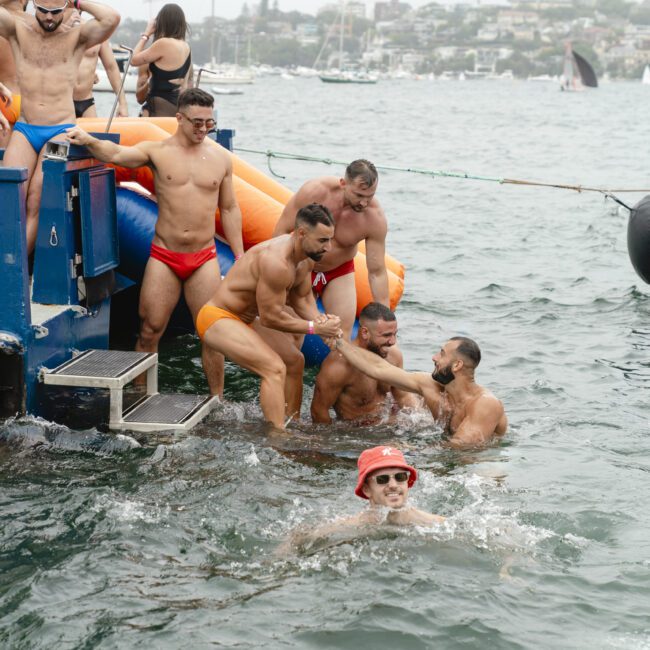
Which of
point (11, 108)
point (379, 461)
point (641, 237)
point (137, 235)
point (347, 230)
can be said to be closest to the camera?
point (379, 461)

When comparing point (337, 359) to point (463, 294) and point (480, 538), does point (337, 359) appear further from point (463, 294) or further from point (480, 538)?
point (463, 294)

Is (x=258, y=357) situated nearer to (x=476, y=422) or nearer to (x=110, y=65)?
(x=476, y=422)

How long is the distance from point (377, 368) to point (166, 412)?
1619 mm

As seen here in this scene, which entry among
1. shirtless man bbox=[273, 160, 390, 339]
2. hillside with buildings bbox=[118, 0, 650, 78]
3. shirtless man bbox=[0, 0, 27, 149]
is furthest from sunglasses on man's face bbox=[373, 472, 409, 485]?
hillside with buildings bbox=[118, 0, 650, 78]

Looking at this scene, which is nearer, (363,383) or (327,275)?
(363,383)

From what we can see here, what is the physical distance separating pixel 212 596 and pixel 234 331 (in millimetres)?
2738

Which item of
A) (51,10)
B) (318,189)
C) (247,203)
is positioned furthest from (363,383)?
(51,10)

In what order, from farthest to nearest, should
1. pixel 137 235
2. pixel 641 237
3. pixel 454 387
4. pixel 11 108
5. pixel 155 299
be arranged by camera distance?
pixel 641 237 < pixel 11 108 < pixel 137 235 < pixel 155 299 < pixel 454 387

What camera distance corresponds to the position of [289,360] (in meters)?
8.61

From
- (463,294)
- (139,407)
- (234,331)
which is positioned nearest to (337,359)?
(234,331)

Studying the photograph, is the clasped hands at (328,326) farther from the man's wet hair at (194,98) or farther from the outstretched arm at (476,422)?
the man's wet hair at (194,98)

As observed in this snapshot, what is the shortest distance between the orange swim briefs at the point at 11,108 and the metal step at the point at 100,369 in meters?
2.78

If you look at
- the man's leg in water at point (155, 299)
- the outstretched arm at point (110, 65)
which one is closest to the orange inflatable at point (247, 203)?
the man's leg in water at point (155, 299)

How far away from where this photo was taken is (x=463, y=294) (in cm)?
1584
